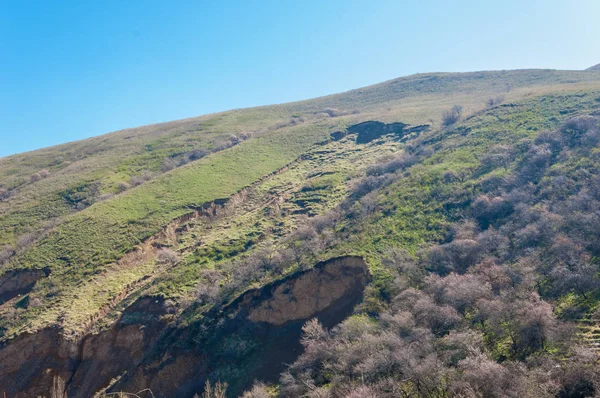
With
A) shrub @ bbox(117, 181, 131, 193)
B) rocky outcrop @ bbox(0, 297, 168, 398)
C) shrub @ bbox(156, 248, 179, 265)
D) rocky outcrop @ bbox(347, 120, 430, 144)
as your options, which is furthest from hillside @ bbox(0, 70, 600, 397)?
rocky outcrop @ bbox(347, 120, 430, 144)

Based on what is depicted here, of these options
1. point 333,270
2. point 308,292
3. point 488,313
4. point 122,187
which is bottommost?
point 308,292

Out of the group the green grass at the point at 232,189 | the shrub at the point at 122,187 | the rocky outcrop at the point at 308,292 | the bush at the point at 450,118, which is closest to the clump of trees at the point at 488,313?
the rocky outcrop at the point at 308,292

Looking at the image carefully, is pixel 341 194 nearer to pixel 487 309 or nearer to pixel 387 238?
pixel 387 238

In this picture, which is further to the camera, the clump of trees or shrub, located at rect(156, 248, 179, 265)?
shrub, located at rect(156, 248, 179, 265)

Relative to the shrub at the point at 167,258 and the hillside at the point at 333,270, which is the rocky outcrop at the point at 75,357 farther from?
the shrub at the point at 167,258

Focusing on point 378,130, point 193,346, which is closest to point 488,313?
point 193,346

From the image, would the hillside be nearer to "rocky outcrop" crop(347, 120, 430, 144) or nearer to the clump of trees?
the clump of trees

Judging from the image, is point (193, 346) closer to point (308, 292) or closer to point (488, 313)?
point (308, 292)
